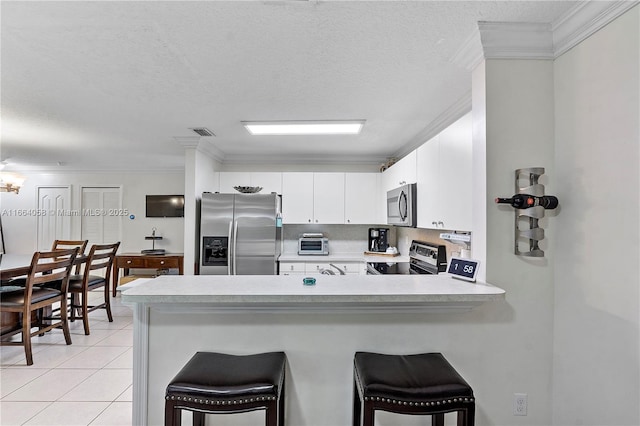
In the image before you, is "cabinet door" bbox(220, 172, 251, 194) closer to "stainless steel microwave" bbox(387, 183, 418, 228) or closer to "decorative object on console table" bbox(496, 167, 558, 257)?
"stainless steel microwave" bbox(387, 183, 418, 228)

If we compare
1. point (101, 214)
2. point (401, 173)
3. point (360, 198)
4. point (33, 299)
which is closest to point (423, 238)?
point (401, 173)

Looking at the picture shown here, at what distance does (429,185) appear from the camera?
8.07 ft

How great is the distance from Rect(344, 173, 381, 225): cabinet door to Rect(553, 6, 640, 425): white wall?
9.02 ft

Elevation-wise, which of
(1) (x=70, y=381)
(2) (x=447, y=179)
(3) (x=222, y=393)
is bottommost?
(1) (x=70, y=381)

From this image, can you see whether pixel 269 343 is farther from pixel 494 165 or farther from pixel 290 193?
pixel 290 193

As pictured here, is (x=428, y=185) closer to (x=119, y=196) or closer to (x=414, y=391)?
(x=414, y=391)

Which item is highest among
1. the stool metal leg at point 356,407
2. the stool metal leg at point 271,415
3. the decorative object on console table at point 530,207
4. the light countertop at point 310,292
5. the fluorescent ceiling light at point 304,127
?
the fluorescent ceiling light at point 304,127

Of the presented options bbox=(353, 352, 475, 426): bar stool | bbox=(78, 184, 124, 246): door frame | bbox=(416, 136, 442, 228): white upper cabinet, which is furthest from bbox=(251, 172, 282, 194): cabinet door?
bbox=(78, 184, 124, 246): door frame

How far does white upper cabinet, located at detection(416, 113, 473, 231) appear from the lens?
1858 millimetres

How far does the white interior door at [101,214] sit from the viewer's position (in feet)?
18.9

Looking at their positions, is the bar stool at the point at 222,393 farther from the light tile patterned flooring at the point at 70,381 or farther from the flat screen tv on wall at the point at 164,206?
the flat screen tv on wall at the point at 164,206

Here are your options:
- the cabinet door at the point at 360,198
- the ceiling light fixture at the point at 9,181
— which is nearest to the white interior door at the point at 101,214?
the ceiling light fixture at the point at 9,181

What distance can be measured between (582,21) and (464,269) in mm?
1257

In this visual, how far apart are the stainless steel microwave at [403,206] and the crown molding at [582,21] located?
4.88 feet
